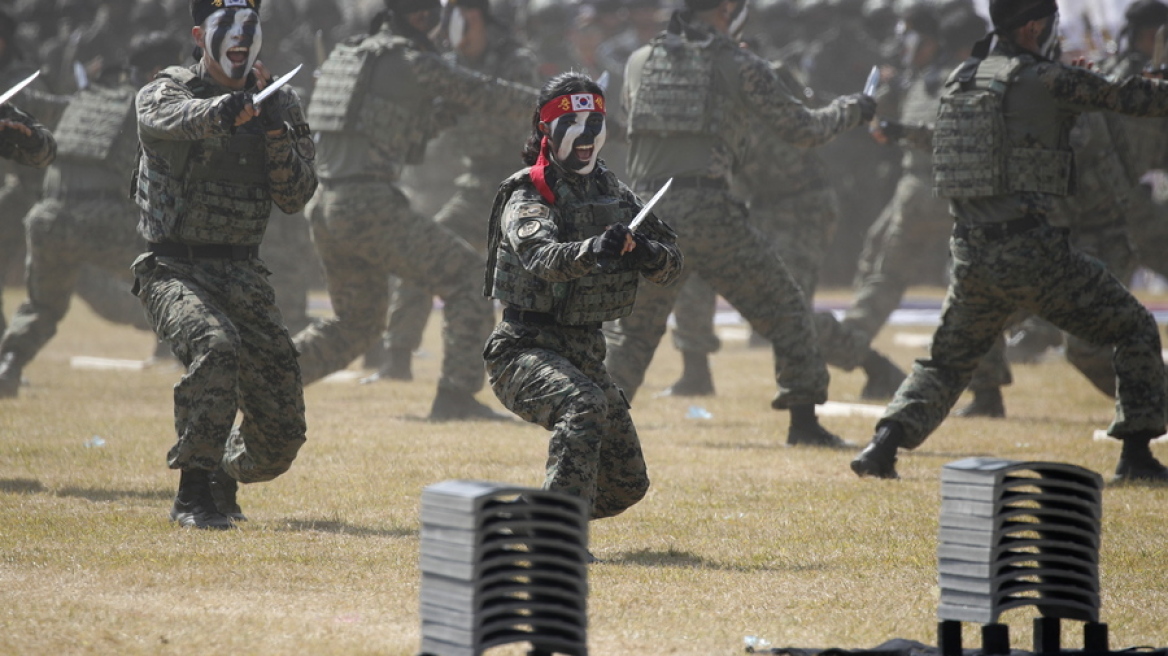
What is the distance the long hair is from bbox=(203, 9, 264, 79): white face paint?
1.39 metres

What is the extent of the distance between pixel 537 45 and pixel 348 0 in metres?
5.38

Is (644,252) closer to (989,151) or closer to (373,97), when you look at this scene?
(989,151)

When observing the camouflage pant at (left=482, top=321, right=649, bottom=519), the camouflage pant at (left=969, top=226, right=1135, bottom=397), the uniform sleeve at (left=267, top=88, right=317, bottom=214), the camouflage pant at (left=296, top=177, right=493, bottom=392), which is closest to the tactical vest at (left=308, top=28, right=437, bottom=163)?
the camouflage pant at (left=296, top=177, right=493, bottom=392)

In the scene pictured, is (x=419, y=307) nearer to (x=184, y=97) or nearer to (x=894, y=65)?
(x=184, y=97)

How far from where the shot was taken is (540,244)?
18.0 feet

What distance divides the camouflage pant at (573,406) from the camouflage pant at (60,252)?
6078 millimetres

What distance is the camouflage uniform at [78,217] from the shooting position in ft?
37.2

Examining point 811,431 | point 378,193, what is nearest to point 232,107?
point 378,193

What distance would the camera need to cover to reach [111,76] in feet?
39.4

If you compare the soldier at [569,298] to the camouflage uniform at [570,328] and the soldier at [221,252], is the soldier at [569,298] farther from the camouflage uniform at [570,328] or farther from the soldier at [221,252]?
the soldier at [221,252]

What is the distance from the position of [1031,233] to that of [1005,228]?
13 centimetres

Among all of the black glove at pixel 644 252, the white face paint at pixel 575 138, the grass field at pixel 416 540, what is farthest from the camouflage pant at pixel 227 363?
the black glove at pixel 644 252

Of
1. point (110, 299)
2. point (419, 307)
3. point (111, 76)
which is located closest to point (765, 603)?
point (419, 307)

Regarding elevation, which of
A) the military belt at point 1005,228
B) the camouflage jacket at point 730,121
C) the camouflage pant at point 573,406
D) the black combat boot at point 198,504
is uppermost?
the camouflage jacket at point 730,121
